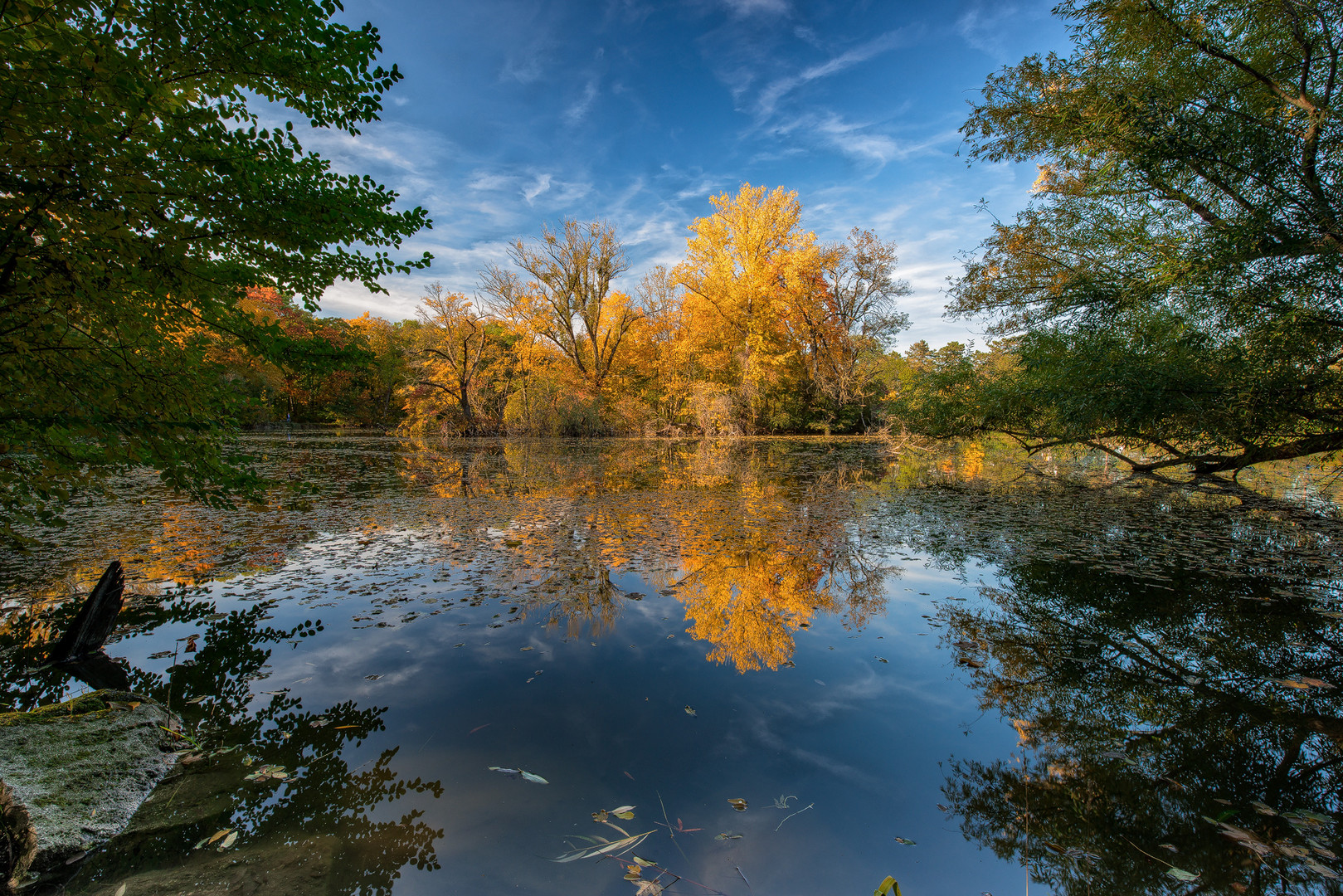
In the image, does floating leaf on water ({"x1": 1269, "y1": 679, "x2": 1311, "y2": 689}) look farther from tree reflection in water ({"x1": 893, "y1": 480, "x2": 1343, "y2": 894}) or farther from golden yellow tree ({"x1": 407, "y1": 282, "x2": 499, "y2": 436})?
golden yellow tree ({"x1": 407, "y1": 282, "x2": 499, "y2": 436})

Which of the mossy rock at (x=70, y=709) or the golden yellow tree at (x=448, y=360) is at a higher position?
the golden yellow tree at (x=448, y=360)

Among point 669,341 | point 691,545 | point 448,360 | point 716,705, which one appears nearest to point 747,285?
point 669,341

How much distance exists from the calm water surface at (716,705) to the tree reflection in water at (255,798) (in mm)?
15

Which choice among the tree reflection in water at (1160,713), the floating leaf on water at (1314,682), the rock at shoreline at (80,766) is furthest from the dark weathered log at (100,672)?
the floating leaf on water at (1314,682)

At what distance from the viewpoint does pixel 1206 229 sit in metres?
8.38

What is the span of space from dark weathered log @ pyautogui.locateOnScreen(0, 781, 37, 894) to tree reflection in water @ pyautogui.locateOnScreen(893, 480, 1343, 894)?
367cm

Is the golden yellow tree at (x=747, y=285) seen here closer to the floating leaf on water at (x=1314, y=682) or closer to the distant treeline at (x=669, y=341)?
the distant treeline at (x=669, y=341)

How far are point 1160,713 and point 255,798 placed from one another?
486cm

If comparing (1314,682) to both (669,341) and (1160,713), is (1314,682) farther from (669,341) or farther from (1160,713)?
(669,341)

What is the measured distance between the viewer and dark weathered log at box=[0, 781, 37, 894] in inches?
71.6

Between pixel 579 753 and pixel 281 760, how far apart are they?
4.81ft

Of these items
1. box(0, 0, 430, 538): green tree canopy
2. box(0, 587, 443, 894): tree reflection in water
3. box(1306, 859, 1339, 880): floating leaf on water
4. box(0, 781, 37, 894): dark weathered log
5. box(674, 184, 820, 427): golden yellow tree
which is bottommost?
box(1306, 859, 1339, 880): floating leaf on water

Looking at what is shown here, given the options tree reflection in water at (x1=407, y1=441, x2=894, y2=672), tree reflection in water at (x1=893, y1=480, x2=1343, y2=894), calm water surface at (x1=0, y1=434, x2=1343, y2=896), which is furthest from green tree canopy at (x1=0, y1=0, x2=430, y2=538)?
tree reflection in water at (x1=893, y1=480, x2=1343, y2=894)

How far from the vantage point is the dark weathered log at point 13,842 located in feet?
5.97
